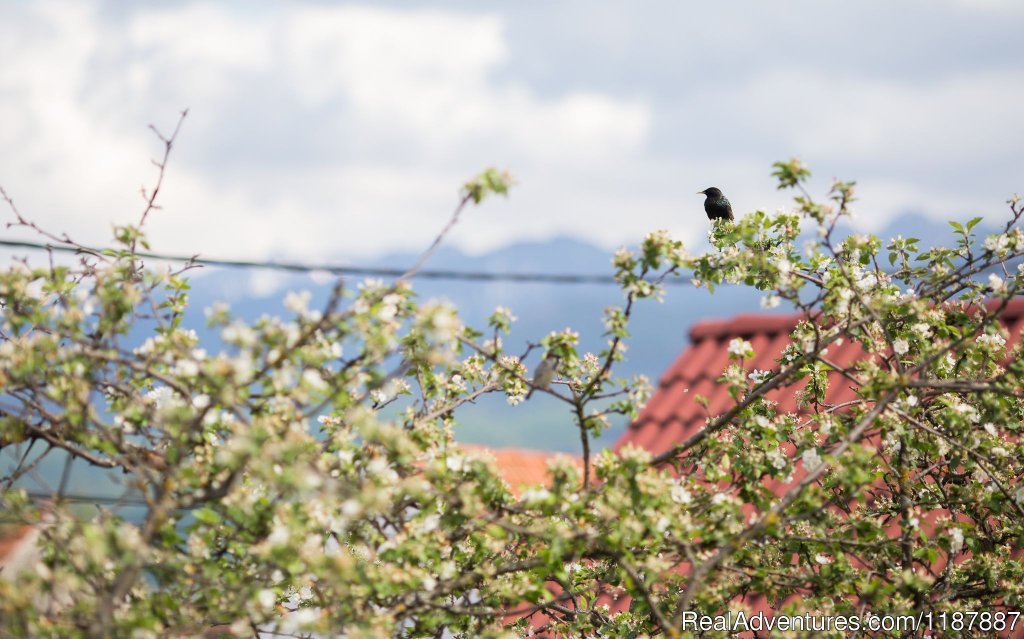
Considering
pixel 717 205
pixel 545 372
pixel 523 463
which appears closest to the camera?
pixel 545 372

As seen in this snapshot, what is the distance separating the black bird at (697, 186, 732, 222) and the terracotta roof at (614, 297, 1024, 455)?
3.06 metres

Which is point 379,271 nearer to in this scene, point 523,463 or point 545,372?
point 545,372

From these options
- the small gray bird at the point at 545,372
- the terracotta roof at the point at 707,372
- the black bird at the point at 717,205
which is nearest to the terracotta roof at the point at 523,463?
the terracotta roof at the point at 707,372

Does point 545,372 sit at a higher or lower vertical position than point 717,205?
lower

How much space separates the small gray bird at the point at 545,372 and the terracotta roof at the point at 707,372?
4042 mm

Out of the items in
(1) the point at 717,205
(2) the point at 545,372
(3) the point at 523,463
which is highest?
(1) the point at 717,205

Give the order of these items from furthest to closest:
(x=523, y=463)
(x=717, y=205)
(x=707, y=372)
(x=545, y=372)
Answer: (x=523, y=463) → (x=707, y=372) → (x=717, y=205) → (x=545, y=372)

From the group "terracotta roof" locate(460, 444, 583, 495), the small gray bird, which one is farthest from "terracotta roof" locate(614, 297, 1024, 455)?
the small gray bird

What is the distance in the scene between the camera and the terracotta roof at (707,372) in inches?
297

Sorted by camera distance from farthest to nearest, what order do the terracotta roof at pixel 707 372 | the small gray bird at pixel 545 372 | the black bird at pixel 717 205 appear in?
the terracotta roof at pixel 707 372 → the black bird at pixel 717 205 → the small gray bird at pixel 545 372

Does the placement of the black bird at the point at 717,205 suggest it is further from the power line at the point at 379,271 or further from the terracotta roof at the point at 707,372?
the terracotta roof at the point at 707,372

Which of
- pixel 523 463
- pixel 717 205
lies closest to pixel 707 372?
pixel 523 463

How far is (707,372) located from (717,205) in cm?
451

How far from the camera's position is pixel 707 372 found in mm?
8875
